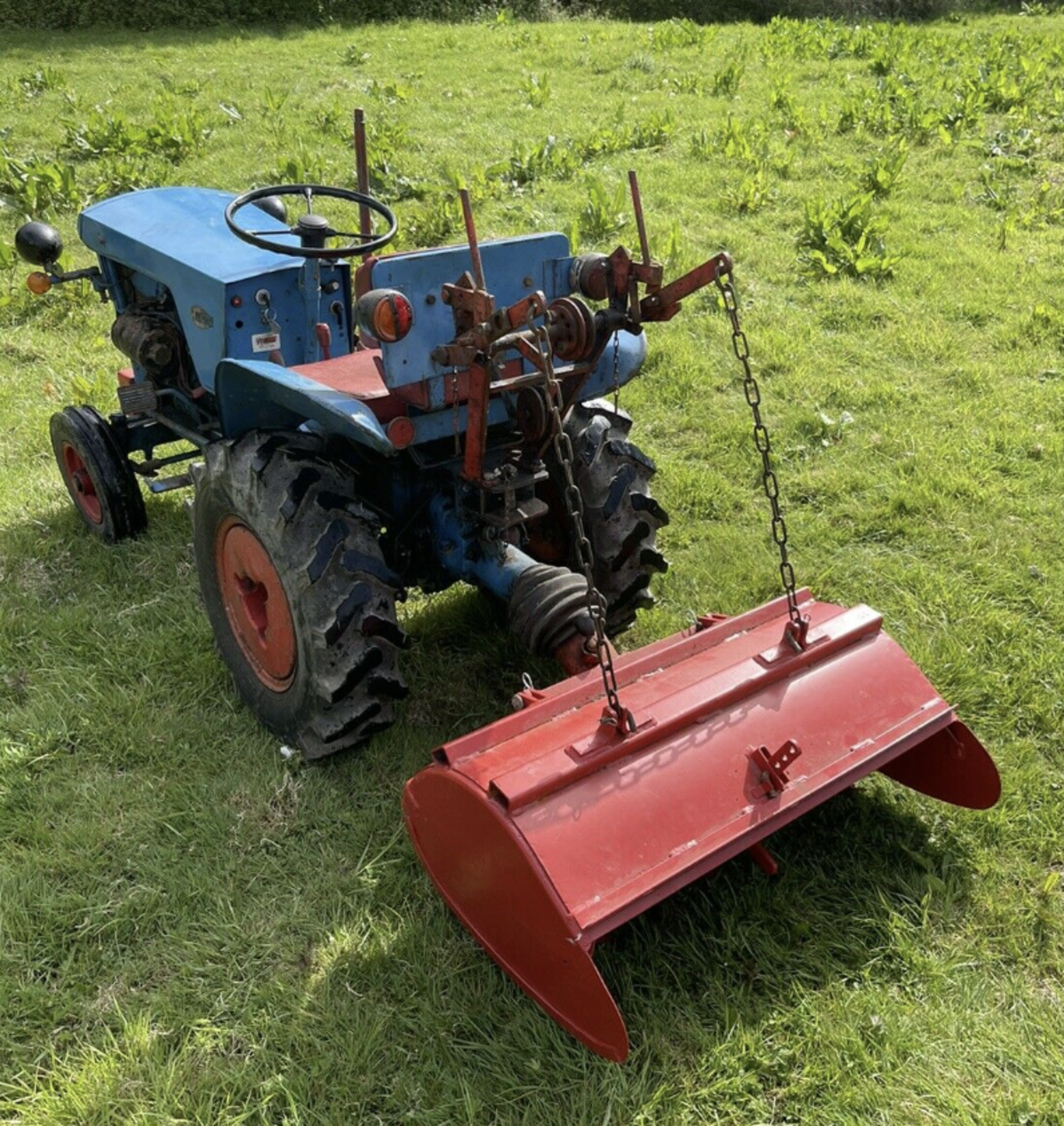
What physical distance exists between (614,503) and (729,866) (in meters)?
1.12

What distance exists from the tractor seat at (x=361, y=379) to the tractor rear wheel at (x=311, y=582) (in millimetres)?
189

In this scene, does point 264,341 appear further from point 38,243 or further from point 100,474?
point 38,243

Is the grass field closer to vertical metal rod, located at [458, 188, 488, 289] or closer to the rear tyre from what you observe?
the rear tyre

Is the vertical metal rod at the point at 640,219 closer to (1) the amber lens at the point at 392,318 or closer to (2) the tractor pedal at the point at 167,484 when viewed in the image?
(1) the amber lens at the point at 392,318

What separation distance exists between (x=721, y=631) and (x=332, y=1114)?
1.41 metres

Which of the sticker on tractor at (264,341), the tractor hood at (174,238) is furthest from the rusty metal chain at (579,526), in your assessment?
the tractor hood at (174,238)

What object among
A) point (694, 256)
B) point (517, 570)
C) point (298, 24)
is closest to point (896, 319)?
point (694, 256)

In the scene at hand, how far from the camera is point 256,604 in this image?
10.6 ft

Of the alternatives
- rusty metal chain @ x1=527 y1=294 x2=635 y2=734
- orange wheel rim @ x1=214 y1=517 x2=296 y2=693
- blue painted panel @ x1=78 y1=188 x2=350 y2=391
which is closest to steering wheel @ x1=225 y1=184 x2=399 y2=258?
blue painted panel @ x1=78 y1=188 x2=350 y2=391

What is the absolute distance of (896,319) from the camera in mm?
5969

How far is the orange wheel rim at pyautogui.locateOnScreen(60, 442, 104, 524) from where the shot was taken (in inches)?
173

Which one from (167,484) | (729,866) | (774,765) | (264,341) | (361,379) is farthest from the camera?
(167,484)

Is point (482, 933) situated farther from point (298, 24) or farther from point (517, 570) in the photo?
point (298, 24)

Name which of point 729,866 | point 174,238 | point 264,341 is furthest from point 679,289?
point 174,238
